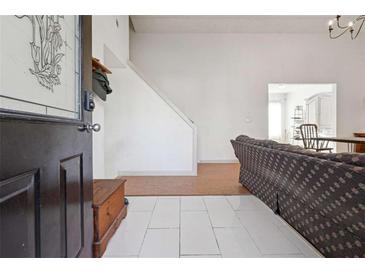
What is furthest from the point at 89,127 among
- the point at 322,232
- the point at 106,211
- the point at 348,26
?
the point at 348,26

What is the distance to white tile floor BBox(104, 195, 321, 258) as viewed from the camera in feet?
5.37

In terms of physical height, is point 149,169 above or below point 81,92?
below

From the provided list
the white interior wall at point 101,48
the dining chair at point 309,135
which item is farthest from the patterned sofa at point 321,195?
the dining chair at point 309,135

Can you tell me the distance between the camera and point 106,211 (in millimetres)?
1749

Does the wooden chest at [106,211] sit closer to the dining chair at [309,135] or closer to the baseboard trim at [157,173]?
the baseboard trim at [157,173]

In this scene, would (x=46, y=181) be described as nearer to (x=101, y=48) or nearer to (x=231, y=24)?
(x=101, y=48)

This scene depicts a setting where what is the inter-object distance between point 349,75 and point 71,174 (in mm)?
7369

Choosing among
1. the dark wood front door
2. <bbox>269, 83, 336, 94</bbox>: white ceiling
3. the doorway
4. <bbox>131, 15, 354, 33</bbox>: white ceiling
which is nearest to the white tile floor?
the dark wood front door

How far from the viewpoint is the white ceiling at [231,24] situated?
17.5 feet

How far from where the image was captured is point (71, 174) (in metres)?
1.11

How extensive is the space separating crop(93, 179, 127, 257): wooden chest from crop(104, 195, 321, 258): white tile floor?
79 mm

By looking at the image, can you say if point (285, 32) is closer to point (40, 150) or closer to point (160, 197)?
point (160, 197)

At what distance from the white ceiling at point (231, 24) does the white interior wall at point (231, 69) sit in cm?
17
